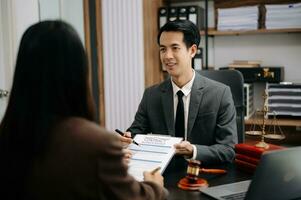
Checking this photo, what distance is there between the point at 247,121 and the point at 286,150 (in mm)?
1971

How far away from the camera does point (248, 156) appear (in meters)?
1.57

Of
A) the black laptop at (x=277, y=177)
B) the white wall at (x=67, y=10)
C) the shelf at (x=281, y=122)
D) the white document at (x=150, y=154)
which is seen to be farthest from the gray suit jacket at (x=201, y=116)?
the white wall at (x=67, y=10)

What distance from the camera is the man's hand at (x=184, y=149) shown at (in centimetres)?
160

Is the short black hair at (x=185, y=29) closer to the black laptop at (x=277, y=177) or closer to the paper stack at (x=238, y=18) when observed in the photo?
the black laptop at (x=277, y=177)

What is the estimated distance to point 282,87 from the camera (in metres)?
3.01

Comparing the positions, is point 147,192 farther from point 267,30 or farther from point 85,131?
point 267,30

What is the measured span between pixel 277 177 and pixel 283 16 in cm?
224

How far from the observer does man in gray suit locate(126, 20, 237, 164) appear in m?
1.94

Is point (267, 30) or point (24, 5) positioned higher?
point (24, 5)

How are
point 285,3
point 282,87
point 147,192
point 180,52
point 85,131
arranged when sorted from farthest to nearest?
point 285,3 → point 282,87 → point 180,52 → point 147,192 → point 85,131

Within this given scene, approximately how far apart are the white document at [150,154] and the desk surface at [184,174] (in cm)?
7

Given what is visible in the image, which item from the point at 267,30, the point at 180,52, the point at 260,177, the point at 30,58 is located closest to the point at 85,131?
the point at 30,58

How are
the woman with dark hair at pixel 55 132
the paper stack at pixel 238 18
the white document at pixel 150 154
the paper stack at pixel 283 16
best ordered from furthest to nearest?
1. the paper stack at pixel 238 18
2. the paper stack at pixel 283 16
3. the white document at pixel 150 154
4. the woman with dark hair at pixel 55 132

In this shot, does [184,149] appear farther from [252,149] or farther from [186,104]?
[186,104]
